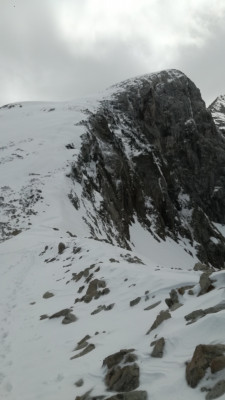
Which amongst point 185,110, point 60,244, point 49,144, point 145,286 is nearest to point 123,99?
point 185,110

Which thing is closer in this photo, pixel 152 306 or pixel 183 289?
pixel 183 289

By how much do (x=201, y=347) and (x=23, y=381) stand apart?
125 inches

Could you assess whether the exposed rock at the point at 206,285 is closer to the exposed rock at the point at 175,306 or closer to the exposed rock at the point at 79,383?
the exposed rock at the point at 175,306

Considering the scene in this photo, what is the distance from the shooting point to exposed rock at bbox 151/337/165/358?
19.2 ft

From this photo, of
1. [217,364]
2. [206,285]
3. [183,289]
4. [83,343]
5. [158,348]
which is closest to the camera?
[217,364]

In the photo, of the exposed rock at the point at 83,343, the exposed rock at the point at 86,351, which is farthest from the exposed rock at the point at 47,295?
the exposed rock at the point at 86,351

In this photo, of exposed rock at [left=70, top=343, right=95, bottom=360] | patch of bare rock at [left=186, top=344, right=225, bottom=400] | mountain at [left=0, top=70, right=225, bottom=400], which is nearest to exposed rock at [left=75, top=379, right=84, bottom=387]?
mountain at [left=0, top=70, right=225, bottom=400]

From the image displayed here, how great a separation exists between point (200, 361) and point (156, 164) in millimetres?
67444

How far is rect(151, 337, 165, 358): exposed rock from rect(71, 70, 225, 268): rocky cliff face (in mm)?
23454

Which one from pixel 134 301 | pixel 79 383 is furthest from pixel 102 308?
pixel 79 383

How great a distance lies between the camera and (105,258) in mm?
14211

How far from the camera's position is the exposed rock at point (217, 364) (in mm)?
4710

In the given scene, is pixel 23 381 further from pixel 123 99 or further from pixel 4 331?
pixel 123 99

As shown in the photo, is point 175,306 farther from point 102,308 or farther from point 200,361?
point 102,308
